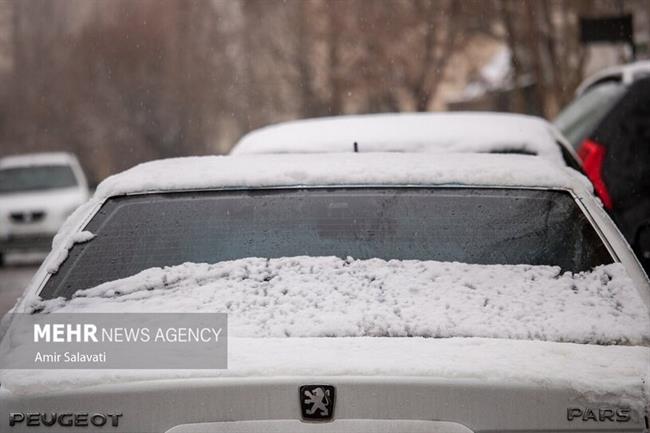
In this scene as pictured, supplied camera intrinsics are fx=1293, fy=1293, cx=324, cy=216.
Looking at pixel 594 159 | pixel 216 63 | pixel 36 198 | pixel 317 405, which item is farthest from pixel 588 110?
pixel 216 63

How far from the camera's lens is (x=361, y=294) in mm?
3502

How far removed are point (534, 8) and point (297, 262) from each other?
25.5 metres

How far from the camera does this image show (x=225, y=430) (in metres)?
3.01

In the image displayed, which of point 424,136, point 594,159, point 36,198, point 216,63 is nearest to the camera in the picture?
point 424,136

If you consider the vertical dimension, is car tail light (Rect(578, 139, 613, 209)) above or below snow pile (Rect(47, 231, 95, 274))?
below

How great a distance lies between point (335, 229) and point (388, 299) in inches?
17.3

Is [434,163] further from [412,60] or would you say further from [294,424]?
[412,60]

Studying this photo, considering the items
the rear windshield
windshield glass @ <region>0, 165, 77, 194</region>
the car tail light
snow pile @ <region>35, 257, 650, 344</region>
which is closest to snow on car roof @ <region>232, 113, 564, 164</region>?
the car tail light

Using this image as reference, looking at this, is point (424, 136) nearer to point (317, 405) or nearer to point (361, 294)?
point (361, 294)

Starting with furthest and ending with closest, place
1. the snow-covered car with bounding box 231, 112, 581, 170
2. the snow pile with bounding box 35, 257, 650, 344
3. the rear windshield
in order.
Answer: the snow-covered car with bounding box 231, 112, 581, 170 → the rear windshield → the snow pile with bounding box 35, 257, 650, 344

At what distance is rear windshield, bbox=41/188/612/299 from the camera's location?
3756mm

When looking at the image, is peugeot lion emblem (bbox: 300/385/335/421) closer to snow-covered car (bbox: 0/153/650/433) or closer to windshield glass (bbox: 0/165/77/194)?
snow-covered car (bbox: 0/153/650/433)

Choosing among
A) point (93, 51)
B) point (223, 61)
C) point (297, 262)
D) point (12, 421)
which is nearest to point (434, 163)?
point (297, 262)

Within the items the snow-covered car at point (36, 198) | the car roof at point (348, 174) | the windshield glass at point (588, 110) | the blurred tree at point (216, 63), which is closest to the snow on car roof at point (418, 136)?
the windshield glass at point (588, 110)
